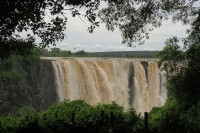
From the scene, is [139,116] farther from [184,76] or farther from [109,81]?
[109,81]

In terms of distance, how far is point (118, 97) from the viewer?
42.4 m

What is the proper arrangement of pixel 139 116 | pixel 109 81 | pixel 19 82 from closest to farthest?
pixel 139 116 < pixel 109 81 < pixel 19 82

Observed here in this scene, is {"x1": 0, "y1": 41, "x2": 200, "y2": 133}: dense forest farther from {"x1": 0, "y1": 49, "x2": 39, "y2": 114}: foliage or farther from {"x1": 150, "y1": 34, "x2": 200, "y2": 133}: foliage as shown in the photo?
{"x1": 0, "y1": 49, "x2": 39, "y2": 114}: foliage

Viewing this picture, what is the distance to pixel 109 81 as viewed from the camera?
40.6m

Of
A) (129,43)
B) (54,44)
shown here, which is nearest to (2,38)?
(54,44)

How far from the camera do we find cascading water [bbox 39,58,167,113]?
36.9 m

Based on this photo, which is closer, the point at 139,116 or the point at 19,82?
the point at 139,116

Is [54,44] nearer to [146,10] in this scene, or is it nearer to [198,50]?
[146,10]

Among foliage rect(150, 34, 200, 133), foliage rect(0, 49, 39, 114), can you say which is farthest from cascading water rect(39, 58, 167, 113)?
foliage rect(150, 34, 200, 133)

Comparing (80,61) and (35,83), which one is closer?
(80,61)

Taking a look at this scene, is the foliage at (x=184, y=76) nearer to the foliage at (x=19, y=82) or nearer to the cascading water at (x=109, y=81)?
the cascading water at (x=109, y=81)

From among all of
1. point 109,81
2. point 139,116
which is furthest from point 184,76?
point 109,81

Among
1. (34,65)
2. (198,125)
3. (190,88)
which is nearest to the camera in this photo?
(198,125)

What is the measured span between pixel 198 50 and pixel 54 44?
5.48 metres
